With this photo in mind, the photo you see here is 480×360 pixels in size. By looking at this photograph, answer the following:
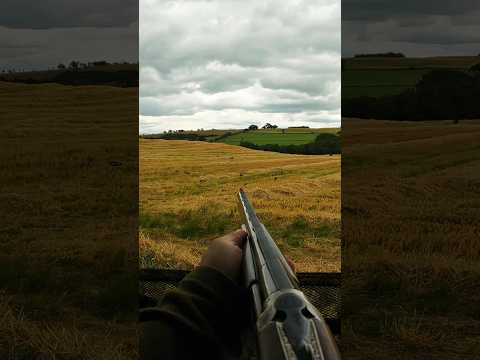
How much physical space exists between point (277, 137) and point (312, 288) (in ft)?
31.7

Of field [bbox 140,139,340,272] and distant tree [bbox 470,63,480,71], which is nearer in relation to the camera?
distant tree [bbox 470,63,480,71]

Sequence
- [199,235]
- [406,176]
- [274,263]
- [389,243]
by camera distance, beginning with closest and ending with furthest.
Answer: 1. [274,263]
2. [389,243]
3. [406,176]
4. [199,235]

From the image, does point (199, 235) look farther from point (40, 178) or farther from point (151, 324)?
point (151, 324)

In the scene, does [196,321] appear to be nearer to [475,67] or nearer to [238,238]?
[238,238]

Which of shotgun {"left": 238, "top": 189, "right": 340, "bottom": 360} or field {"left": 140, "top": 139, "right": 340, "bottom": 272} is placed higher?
shotgun {"left": 238, "top": 189, "right": 340, "bottom": 360}

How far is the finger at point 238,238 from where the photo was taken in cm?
90

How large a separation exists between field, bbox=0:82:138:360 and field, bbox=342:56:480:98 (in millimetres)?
932

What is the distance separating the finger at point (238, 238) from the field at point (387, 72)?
1.46 metres

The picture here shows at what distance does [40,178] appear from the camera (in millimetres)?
3682

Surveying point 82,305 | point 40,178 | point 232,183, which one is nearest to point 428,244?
point 82,305

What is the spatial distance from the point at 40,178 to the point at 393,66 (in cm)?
243

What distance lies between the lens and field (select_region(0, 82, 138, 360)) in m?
2.02

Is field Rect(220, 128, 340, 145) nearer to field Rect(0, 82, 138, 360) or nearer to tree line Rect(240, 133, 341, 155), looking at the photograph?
tree line Rect(240, 133, 341, 155)

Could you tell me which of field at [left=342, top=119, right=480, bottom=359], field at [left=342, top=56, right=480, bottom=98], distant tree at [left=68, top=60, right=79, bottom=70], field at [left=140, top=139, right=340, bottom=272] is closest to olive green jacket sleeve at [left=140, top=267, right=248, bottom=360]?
field at [left=342, top=119, right=480, bottom=359]
